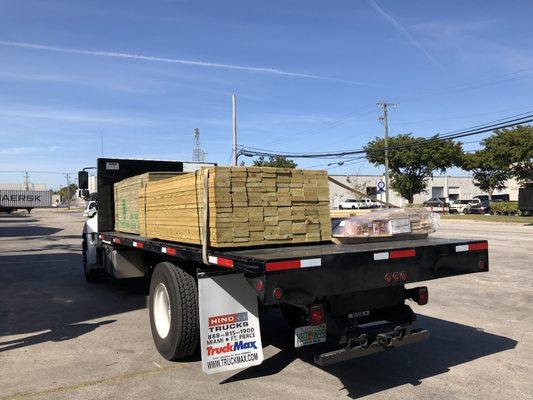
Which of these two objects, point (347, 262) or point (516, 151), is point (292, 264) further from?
point (516, 151)

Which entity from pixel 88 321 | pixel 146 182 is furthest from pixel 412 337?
pixel 88 321

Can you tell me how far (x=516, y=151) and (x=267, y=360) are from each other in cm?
4404

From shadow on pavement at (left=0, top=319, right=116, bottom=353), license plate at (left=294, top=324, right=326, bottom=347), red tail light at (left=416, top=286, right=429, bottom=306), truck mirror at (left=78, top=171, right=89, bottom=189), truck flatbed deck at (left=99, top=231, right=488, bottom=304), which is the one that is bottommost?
shadow on pavement at (left=0, top=319, right=116, bottom=353)

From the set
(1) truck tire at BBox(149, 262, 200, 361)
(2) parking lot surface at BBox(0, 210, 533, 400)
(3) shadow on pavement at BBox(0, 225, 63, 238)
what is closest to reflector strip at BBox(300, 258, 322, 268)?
(2) parking lot surface at BBox(0, 210, 533, 400)

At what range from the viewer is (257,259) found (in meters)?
3.81

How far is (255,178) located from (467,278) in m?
7.47

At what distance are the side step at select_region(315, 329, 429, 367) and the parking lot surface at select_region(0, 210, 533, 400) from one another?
37cm

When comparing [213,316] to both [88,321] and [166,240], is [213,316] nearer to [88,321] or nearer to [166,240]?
[166,240]

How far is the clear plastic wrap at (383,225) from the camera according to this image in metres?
4.94

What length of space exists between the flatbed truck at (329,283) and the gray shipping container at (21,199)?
7542cm

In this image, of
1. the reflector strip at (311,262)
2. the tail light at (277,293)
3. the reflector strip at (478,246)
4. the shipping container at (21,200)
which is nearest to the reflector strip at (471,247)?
the reflector strip at (478,246)

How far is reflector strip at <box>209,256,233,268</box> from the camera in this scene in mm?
4082

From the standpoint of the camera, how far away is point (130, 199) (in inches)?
289

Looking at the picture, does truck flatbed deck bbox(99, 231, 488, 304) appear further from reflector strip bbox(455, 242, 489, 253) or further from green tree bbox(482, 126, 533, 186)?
green tree bbox(482, 126, 533, 186)
